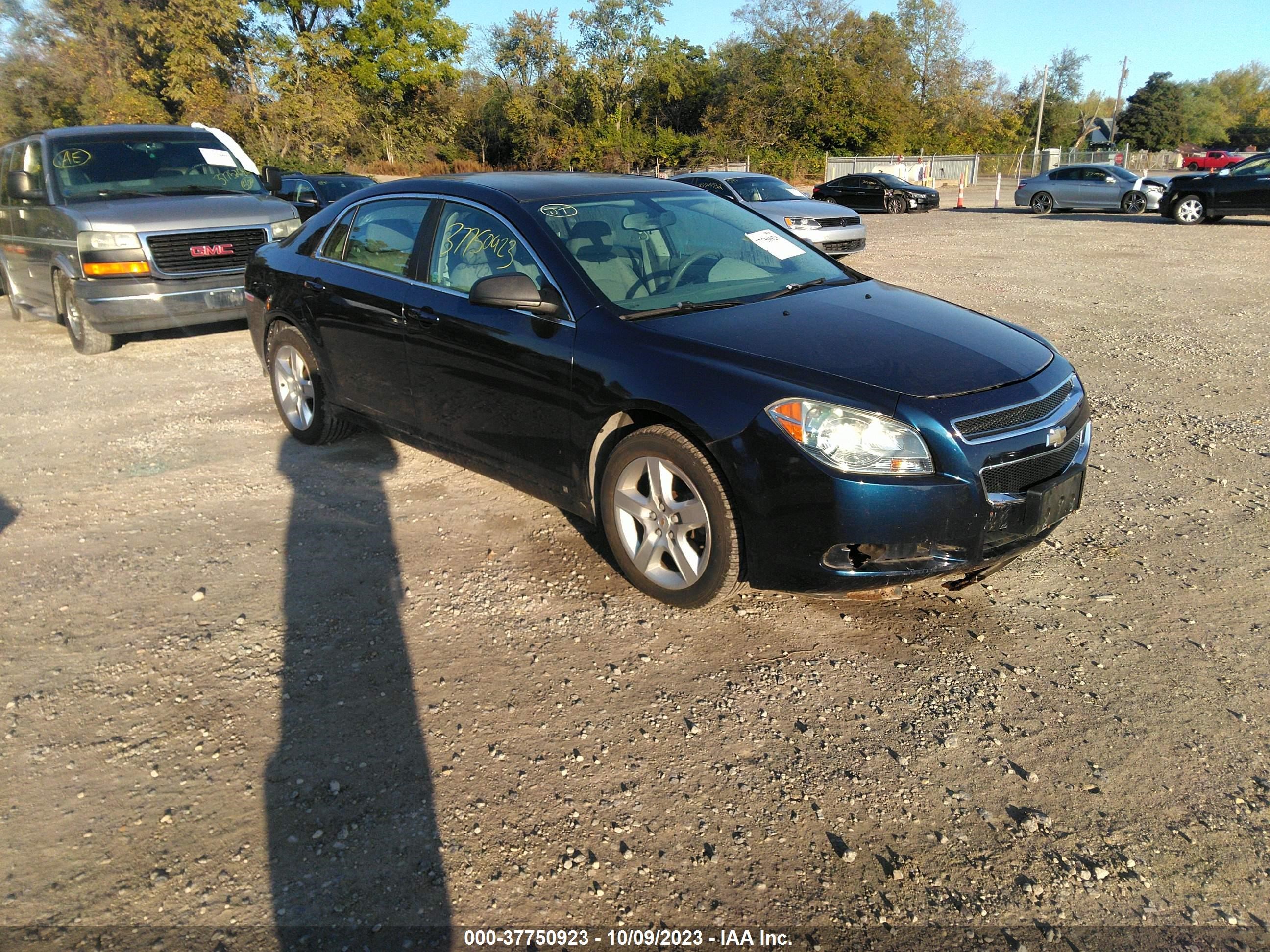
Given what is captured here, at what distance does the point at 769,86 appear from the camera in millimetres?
54562

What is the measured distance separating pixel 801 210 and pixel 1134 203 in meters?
14.8

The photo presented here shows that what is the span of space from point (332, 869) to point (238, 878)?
248 millimetres

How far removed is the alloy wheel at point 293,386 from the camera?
564 cm

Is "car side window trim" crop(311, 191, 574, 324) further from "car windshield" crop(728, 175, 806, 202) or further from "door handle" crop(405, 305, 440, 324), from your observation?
"car windshield" crop(728, 175, 806, 202)

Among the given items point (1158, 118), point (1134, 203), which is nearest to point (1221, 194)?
point (1134, 203)

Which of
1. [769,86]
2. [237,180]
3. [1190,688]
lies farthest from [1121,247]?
[769,86]

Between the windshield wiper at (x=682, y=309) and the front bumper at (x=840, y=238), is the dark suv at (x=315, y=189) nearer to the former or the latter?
the front bumper at (x=840, y=238)

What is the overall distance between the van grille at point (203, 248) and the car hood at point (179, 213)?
76 mm

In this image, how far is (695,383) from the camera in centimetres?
343

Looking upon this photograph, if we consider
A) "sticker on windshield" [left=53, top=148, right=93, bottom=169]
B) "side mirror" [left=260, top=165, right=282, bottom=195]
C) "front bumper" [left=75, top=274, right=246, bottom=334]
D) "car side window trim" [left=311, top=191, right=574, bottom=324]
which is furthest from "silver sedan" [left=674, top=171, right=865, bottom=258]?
"car side window trim" [left=311, top=191, right=574, bottom=324]

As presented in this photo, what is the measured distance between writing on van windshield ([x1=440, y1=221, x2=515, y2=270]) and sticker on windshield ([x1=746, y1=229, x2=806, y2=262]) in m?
1.27

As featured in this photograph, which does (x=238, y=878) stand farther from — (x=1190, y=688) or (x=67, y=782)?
(x=1190, y=688)

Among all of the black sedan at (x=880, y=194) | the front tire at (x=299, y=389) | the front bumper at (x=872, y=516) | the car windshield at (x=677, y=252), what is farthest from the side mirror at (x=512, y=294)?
the black sedan at (x=880, y=194)

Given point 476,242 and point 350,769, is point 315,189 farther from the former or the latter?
point 350,769
